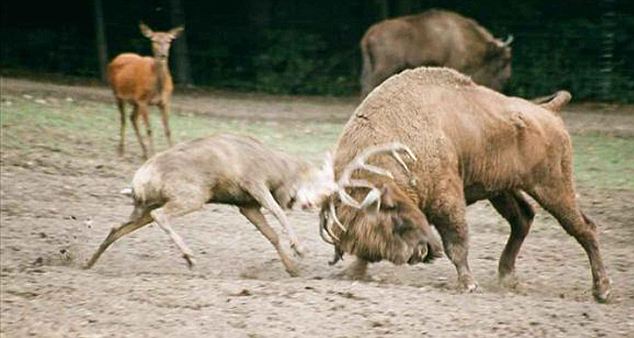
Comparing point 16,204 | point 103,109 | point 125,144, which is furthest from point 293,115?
point 16,204

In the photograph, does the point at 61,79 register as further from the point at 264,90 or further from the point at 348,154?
the point at 348,154

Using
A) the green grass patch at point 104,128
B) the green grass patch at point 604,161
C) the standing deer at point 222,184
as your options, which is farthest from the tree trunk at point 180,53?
the standing deer at point 222,184

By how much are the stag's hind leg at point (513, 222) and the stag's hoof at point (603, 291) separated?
61cm

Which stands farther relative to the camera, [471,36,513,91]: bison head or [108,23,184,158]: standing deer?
[471,36,513,91]: bison head

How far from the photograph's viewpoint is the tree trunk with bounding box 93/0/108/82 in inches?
1004

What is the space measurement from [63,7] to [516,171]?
20236 mm

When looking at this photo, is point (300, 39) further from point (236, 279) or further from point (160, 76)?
point (236, 279)

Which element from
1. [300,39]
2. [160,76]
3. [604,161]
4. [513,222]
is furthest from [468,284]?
[300,39]

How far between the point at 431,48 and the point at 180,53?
18.8ft

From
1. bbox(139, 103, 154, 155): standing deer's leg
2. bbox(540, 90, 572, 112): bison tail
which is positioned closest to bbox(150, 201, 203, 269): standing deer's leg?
bbox(540, 90, 572, 112): bison tail

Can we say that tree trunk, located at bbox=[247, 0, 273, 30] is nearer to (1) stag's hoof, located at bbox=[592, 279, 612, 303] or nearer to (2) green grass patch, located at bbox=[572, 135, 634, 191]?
(2) green grass patch, located at bbox=[572, 135, 634, 191]

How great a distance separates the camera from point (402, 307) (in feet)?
25.1

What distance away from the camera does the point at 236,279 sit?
29.2 ft

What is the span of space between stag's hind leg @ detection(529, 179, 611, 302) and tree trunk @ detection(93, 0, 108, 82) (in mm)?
17225
